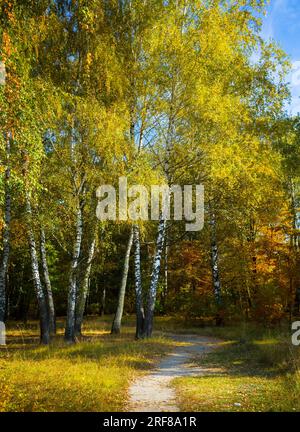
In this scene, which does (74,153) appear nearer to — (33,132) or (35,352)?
(33,132)

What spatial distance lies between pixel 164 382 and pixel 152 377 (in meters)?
0.67

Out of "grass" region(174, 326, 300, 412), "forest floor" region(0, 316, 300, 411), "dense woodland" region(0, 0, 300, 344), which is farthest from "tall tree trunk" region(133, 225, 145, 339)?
"grass" region(174, 326, 300, 412)

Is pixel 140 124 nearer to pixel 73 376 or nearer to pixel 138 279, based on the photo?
pixel 138 279

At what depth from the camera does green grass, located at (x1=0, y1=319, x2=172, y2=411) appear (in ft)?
25.0

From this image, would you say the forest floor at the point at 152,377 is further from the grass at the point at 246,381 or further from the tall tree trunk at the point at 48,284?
the tall tree trunk at the point at 48,284

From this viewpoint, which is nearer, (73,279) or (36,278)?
(73,279)

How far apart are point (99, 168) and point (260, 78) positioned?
1134 cm

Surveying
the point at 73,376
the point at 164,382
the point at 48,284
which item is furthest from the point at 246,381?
the point at 48,284

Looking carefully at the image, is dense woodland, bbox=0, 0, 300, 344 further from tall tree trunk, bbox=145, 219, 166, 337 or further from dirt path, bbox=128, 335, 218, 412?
dirt path, bbox=128, 335, 218, 412

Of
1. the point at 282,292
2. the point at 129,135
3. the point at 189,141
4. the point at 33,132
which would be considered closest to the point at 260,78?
the point at 189,141

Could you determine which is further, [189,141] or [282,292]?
[282,292]

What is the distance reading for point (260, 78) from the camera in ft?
71.1

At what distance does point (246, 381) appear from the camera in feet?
33.4

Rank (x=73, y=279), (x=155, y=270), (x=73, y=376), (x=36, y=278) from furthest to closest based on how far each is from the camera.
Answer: (x=155, y=270) < (x=36, y=278) < (x=73, y=279) < (x=73, y=376)
